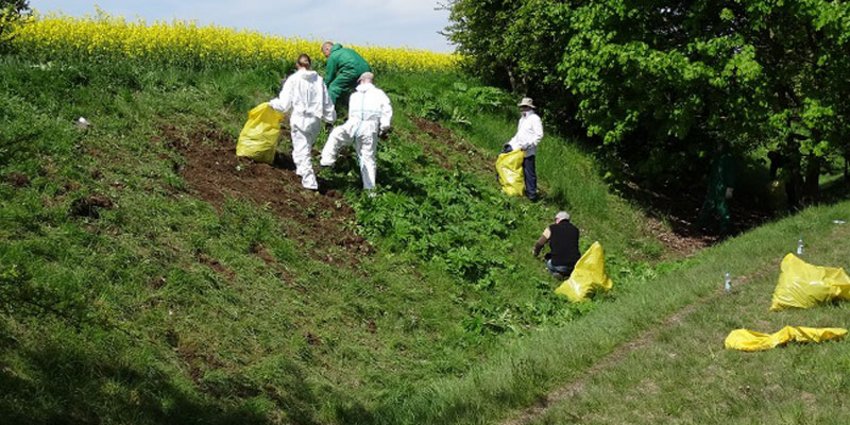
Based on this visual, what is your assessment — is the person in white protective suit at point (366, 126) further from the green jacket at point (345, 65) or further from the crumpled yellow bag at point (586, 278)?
the crumpled yellow bag at point (586, 278)

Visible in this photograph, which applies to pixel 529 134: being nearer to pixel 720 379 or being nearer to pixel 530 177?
pixel 530 177

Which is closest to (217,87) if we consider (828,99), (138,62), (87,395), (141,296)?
(138,62)

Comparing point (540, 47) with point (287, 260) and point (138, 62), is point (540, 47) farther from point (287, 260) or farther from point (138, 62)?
point (287, 260)

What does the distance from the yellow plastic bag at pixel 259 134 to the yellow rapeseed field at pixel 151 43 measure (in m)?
3.10

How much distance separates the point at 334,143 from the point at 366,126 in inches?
22.8

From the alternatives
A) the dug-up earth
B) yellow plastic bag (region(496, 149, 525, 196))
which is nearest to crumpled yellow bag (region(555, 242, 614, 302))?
the dug-up earth

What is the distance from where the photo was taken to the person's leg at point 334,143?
11352 mm

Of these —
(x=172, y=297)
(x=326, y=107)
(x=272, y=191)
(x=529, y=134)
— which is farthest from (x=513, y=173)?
(x=172, y=297)

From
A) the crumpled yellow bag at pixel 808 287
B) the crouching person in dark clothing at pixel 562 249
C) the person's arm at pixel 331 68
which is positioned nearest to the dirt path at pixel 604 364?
the crumpled yellow bag at pixel 808 287

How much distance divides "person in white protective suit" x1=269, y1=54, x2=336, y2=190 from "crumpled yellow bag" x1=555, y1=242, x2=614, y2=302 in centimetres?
379

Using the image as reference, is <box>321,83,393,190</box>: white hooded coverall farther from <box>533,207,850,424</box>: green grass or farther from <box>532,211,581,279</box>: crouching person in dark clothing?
<box>533,207,850,424</box>: green grass

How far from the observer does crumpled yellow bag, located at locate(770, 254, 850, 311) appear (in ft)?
26.5

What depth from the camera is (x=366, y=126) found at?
1124 centimetres

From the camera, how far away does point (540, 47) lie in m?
19.5
